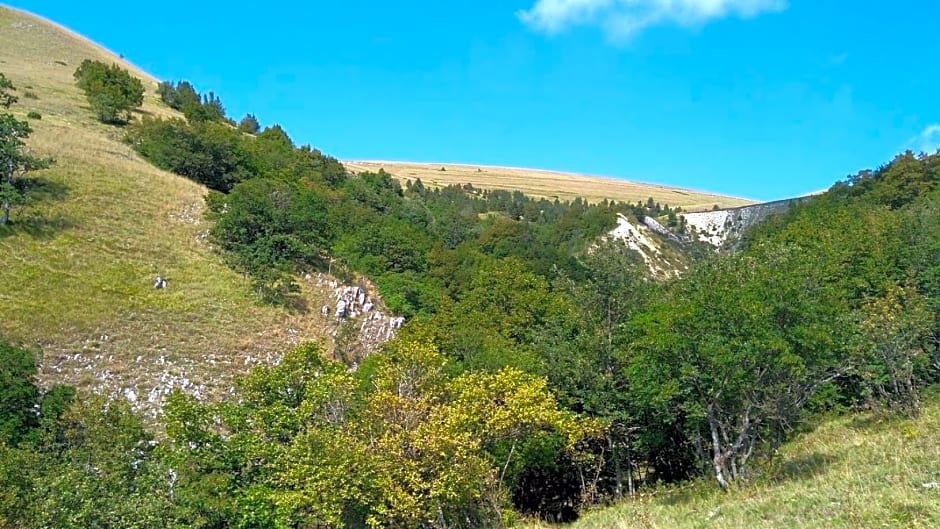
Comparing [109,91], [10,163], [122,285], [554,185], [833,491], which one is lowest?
[833,491]

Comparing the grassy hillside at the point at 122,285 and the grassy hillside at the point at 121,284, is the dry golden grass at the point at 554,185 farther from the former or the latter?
the grassy hillside at the point at 121,284

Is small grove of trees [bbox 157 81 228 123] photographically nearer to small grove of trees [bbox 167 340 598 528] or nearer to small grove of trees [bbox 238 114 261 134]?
small grove of trees [bbox 238 114 261 134]

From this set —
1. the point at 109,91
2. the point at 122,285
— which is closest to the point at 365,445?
the point at 122,285

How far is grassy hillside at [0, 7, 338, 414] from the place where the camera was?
33.2 m

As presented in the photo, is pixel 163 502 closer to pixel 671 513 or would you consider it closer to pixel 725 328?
pixel 671 513

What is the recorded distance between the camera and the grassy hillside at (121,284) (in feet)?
109

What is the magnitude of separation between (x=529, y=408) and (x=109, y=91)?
7715 centimetres

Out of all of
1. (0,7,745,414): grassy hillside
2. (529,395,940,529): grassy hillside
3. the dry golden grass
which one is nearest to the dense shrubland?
(529,395,940,529): grassy hillside

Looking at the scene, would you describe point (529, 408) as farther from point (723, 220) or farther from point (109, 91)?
point (723, 220)

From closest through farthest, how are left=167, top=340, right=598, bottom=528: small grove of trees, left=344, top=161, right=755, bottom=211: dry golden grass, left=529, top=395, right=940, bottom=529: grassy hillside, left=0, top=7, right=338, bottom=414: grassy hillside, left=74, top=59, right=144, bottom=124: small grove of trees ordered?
1. left=529, top=395, right=940, bottom=529: grassy hillside
2. left=167, top=340, right=598, bottom=528: small grove of trees
3. left=0, top=7, right=338, bottom=414: grassy hillside
4. left=74, top=59, right=144, bottom=124: small grove of trees
5. left=344, top=161, right=755, bottom=211: dry golden grass

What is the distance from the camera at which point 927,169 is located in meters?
58.0

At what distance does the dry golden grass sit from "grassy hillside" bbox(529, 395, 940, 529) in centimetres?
12892

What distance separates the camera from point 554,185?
577 feet

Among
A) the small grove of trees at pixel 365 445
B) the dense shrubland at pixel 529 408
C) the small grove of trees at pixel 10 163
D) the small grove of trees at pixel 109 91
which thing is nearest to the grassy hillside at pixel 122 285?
the small grove of trees at pixel 10 163
